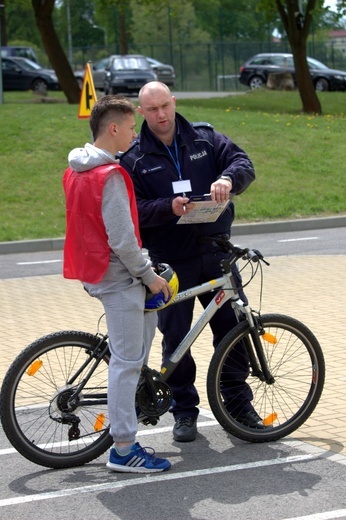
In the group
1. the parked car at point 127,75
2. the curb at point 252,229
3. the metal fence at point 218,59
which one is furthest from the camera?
the metal fence at point 218,59

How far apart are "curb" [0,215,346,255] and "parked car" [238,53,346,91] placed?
27943 millimetres

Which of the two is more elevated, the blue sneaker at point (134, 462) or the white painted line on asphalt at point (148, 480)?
the blue sneaker at point (134, 462)

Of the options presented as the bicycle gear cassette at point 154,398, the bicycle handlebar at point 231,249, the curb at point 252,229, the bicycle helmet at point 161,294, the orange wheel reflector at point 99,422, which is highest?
the bicycle handlebar at point 231,249

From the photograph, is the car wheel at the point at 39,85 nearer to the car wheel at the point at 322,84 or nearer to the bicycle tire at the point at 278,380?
the car wheel at the point at 322,84

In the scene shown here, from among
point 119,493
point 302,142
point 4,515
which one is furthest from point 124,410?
point 302,142

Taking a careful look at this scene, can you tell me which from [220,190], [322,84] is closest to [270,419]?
[220,190]

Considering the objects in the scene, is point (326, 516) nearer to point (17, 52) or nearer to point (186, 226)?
point (186, 226)

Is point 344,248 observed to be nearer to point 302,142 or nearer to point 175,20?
point 302,142

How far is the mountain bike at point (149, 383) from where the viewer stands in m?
5.32

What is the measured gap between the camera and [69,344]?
5340 millimetres

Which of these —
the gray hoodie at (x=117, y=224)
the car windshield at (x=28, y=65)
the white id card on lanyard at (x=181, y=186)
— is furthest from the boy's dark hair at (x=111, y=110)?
the car windshield at (x=28, y=65)

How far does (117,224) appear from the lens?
5.02 meters

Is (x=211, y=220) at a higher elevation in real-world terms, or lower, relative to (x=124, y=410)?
higher

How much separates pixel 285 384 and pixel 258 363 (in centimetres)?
26
